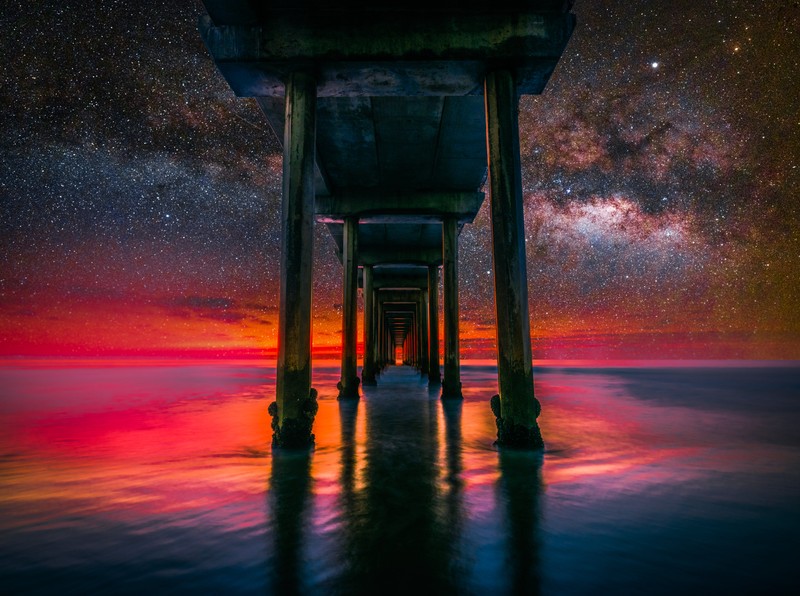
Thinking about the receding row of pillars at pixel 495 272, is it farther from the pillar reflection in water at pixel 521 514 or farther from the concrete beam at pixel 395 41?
the pillar reflection in water at pixel 521 514

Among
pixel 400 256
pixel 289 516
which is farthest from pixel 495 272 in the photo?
pixel 400 256

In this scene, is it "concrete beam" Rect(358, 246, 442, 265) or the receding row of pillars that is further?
"concrete beam" Rect(358, 246, 442, 265)

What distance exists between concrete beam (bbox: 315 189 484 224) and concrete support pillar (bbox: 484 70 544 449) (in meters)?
6.93

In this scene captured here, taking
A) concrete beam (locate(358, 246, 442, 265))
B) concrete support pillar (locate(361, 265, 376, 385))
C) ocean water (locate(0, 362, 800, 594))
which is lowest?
ocean water (locate(0, 362, 800, 594))

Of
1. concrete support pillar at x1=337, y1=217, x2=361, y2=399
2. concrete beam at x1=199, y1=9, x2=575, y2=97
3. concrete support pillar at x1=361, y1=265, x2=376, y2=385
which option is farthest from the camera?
concrete support pillar at x1=361, y1=265, x2=376, y2=385

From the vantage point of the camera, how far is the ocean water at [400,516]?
2.15 m

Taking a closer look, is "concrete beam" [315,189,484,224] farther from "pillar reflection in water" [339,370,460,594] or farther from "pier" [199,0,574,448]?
"pillar reflection in water" [339,370,460,594]

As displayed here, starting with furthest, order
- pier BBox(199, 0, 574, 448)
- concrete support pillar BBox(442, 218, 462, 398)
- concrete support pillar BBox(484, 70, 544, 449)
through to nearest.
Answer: concrete support pillar BBox(442, 218, 462, 398)
pier BBox(199, 0, 574, 448)
concrete support pillar BBox(484, 70, 544, 449)

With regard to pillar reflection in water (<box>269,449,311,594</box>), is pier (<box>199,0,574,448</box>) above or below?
above

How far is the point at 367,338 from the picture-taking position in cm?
1559

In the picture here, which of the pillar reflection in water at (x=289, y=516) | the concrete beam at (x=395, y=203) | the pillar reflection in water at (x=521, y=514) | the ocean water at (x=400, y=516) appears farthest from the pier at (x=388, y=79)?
the concrete beam at (x=395, y=203)

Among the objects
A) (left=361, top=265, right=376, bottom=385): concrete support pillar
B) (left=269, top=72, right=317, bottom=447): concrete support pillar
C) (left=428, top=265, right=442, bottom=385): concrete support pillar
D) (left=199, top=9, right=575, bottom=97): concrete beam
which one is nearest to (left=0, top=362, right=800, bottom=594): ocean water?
(left=269, top=72, right=317, bottom=447): concrete support pillar

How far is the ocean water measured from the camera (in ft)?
7.05

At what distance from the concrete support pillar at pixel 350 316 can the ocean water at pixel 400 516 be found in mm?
4923
